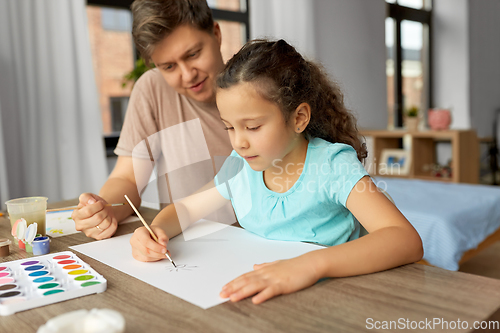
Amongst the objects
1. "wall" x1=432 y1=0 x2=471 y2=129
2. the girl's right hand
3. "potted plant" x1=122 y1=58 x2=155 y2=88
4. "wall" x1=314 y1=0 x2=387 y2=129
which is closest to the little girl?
the girl's right hand

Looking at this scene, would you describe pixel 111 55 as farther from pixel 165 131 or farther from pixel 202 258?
pixel 202 258

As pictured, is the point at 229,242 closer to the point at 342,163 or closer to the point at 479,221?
the point at 342,163

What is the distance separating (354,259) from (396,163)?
3508 mm

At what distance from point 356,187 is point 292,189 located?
0.18 m

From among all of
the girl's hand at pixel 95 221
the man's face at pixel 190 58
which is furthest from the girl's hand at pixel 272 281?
the man's face at pixel 190 58

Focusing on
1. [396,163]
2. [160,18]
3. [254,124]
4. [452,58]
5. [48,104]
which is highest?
[452,58]

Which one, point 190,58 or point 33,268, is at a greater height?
point 190,58

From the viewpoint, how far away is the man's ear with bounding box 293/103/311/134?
0.95 m

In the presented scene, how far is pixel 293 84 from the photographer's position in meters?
0.94

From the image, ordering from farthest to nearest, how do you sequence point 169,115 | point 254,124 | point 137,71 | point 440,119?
1. point 440,119
2. point 137,71
3. point 169,115
4. point 254,124

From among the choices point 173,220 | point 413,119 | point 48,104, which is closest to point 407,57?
point 413,119

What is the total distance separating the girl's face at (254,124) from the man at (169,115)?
0.22 m

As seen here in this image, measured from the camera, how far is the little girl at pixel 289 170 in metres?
0.79

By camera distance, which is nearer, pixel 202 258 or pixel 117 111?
pixel 202 258
